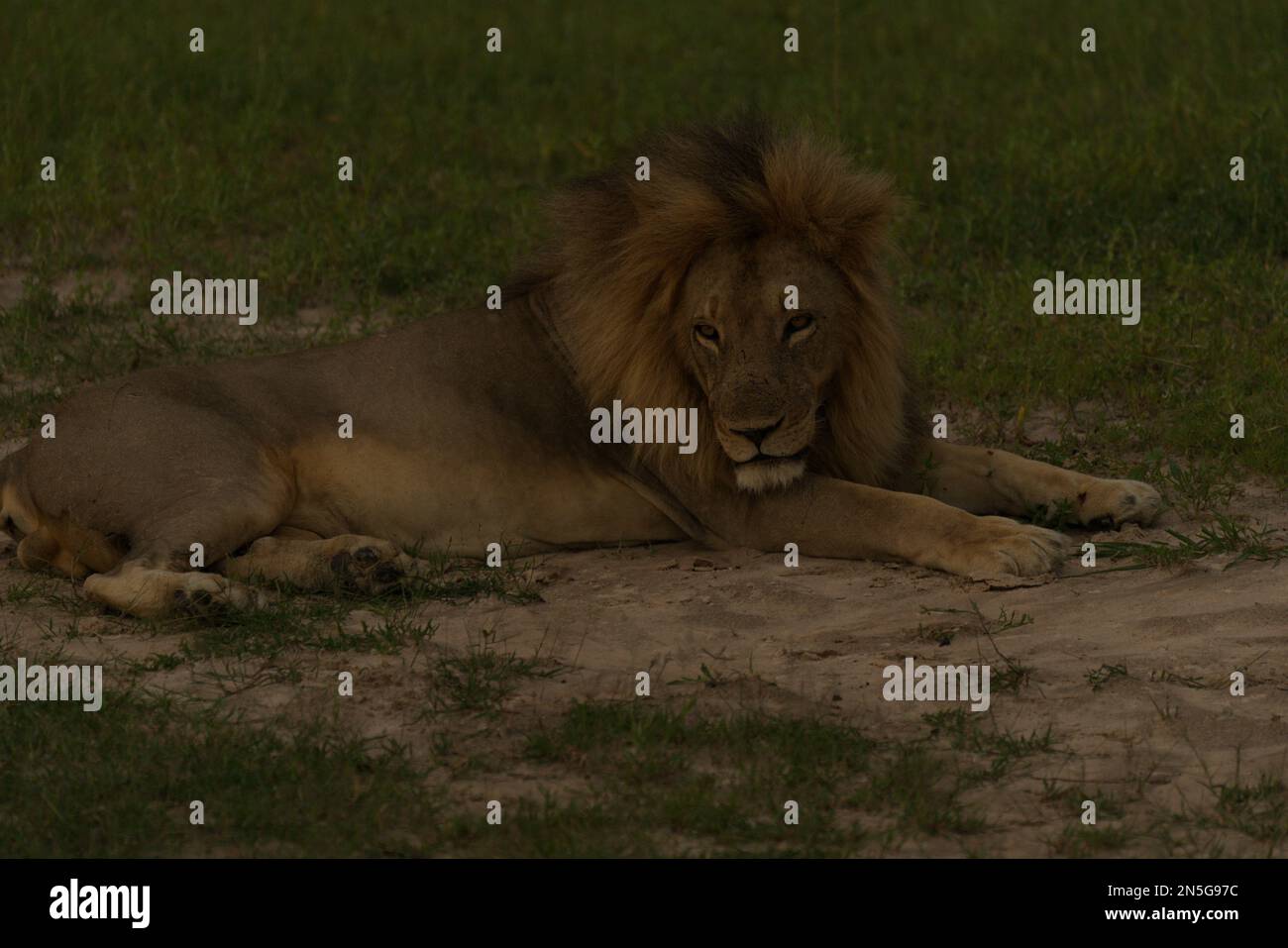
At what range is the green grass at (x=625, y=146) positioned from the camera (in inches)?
291

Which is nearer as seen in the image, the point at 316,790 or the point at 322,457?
the point at 316,790

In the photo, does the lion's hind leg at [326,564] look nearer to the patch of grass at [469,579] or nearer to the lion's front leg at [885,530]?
the patch of grass at [469,579]

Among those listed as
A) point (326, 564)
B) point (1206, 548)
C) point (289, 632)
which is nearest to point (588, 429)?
point (326, 564)

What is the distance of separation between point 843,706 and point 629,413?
1.58m

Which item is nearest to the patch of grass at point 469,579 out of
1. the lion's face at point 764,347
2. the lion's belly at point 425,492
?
the lion's belly at point 425,492

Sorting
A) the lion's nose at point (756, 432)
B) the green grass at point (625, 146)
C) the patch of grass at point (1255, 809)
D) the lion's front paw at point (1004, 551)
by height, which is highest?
the green grass at point (625, 146)

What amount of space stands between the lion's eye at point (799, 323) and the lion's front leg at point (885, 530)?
470mm

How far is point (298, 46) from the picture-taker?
11.2 m

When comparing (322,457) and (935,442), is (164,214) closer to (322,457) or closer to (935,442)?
(322,457)

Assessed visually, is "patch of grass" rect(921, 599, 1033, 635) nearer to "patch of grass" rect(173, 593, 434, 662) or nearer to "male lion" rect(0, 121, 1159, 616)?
"male lion" rect(0, 121, 1159, 616)

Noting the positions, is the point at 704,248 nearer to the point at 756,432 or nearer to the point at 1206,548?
the point at 756,432

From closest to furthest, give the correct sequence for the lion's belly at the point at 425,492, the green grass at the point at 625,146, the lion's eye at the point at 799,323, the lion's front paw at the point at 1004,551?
1. the lion's front paw at the point at 1004,551
2. the lion's eye at the point at 799,323
3. the lion's belly at the point at 425,492
4. the green grass at the point at 625,146

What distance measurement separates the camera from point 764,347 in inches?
212

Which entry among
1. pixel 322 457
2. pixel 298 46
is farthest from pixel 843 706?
pixel 298 46
